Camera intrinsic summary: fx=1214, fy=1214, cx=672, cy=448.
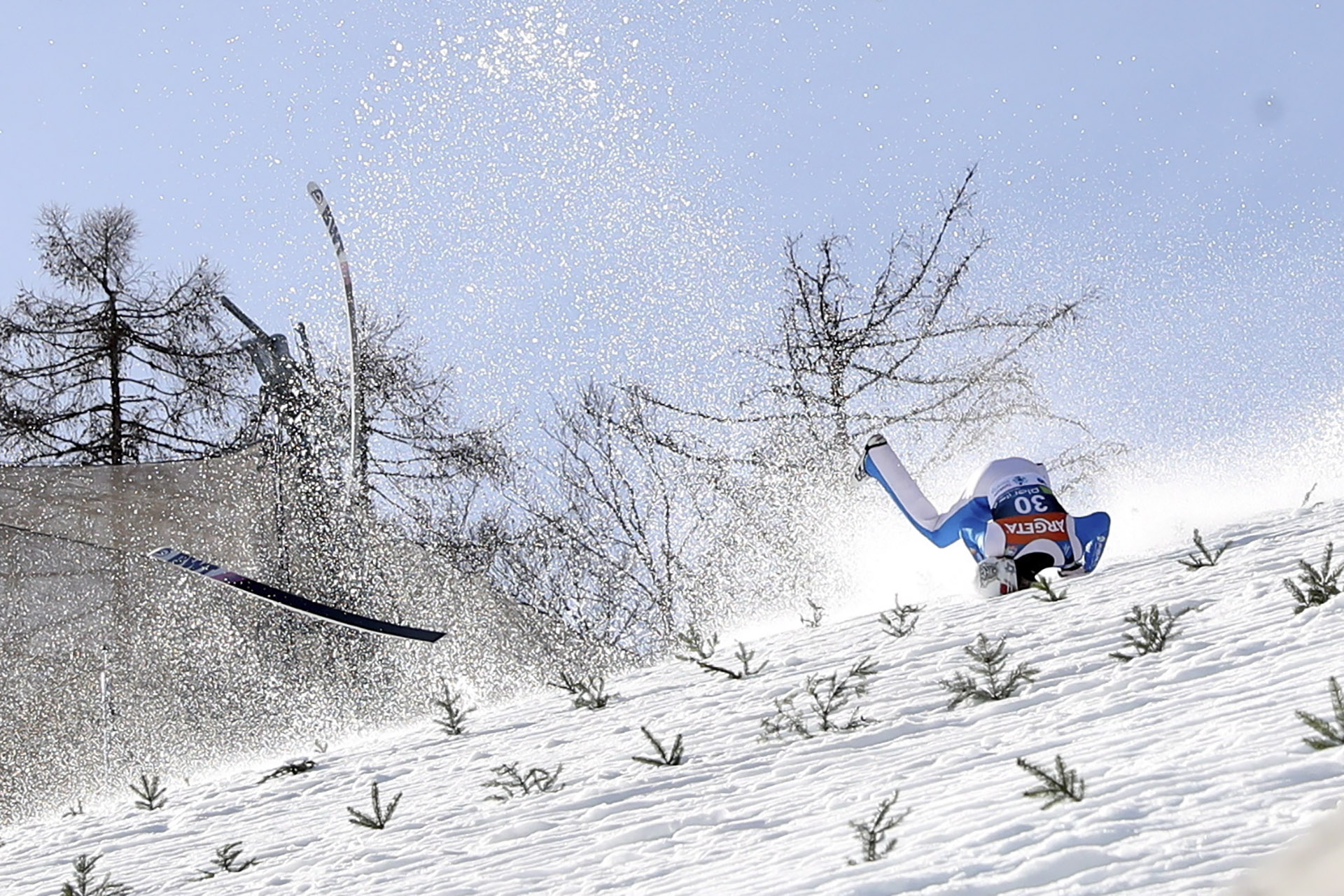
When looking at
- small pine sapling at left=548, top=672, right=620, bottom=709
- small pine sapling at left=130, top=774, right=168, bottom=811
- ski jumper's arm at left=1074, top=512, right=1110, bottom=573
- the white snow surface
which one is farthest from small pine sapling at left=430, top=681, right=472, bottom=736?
ski jumper's arm at left=1074, top=512, right=1110, bottom=573

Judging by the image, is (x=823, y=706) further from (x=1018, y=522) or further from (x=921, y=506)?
(x=921, y=506)

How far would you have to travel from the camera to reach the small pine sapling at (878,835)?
8.04ft

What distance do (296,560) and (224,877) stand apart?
43.5ft

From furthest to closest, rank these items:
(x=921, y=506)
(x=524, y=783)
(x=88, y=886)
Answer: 1. (x=921, y=506)
2. (x=88, y=886)
3. (x=524, y=783)

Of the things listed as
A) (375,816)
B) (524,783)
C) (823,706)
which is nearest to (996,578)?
(823,706)

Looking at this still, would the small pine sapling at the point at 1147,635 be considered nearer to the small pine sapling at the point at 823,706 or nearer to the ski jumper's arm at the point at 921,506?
the small pine sapling at the point at 823,706

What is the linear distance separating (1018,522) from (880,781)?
3.60 metres

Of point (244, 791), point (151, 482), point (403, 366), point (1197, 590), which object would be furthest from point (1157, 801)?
point (403, 366)

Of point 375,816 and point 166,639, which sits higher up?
point 166,639

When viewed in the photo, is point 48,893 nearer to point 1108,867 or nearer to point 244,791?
point 244,791

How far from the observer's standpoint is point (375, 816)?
4.05 m

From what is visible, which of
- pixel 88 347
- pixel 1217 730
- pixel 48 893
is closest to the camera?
pixel 1217 730

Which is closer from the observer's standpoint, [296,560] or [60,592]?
[60,592]

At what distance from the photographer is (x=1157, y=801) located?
233 centimetres
